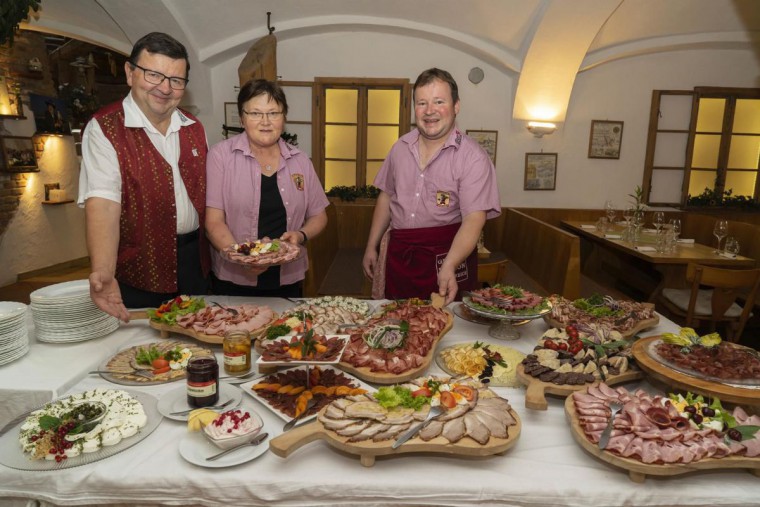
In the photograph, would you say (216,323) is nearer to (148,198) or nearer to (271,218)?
(148,198)

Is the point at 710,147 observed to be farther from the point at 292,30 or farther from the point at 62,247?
the point at 62,247

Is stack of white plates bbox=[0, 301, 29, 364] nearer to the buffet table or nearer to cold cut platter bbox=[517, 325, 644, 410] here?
the buffet table

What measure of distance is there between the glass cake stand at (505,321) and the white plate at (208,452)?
116cm

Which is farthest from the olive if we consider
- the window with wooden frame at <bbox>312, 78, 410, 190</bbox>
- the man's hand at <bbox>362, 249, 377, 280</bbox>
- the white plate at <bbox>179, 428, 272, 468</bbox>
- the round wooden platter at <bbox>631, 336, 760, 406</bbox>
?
the window with wooden frame at <bbox>312, 78, 410, 190</bbox>

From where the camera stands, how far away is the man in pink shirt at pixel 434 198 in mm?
2910

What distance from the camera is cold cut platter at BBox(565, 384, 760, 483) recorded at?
4.68ft

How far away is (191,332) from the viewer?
2238 millimetres

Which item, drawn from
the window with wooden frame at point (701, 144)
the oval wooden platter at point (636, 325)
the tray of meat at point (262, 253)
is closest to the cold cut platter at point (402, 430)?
the oval wooden platter at point (636, 325)

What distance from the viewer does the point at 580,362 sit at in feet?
6.40

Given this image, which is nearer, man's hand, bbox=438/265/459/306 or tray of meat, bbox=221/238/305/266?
tray of meat, bbox=221/238/305/266

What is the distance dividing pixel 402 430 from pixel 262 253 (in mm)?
1314

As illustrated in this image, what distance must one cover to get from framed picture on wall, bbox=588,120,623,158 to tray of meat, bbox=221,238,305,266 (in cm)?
689

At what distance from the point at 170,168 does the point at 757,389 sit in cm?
255

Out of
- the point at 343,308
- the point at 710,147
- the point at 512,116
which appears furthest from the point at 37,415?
the point at 710,147
